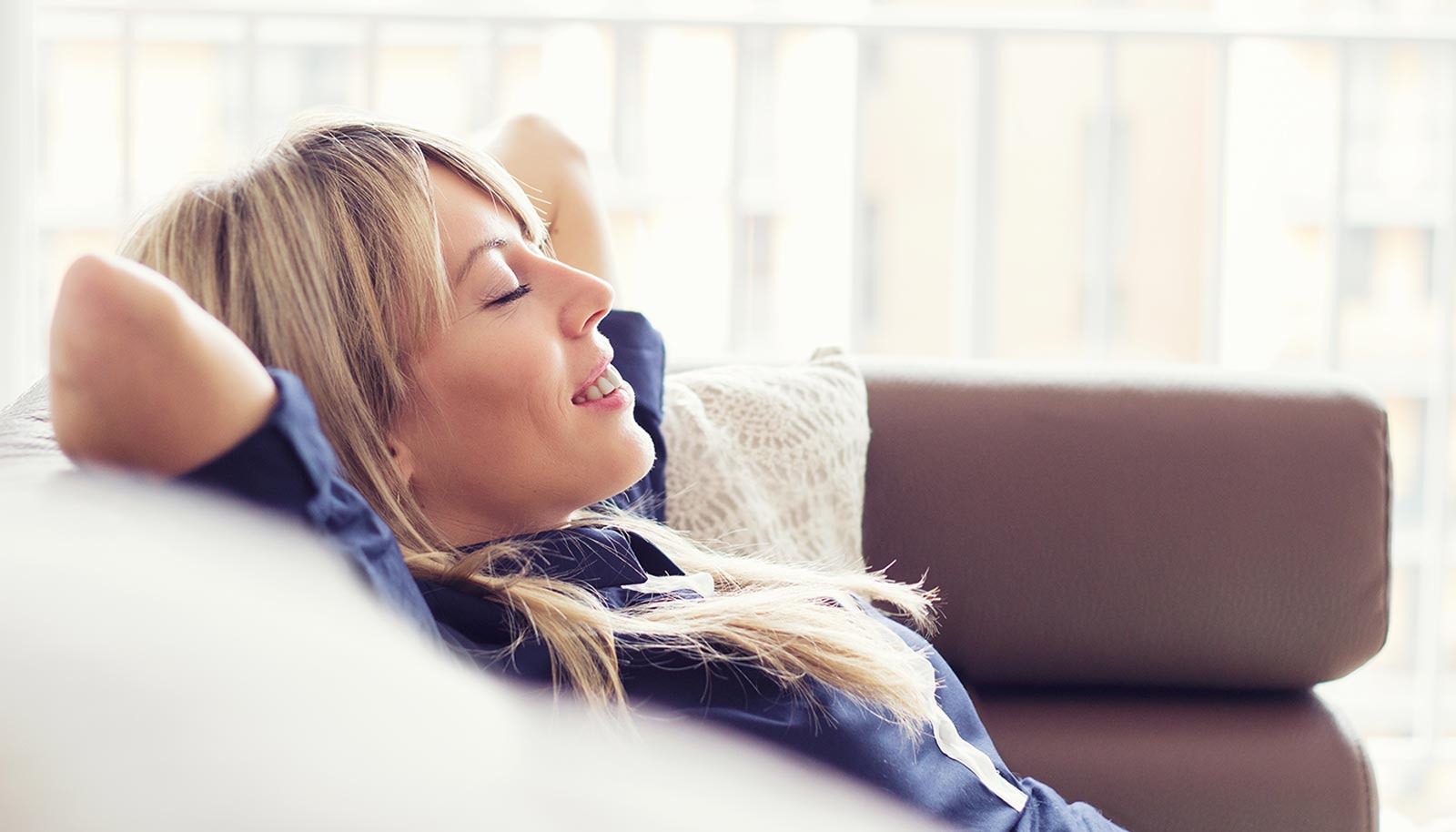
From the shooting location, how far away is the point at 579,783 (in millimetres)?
591

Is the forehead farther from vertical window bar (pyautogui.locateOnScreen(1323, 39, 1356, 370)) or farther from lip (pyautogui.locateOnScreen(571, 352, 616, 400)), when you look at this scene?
vertical window bar (pyautogui.locateOnScreen(1323, 39, 1356, 370))

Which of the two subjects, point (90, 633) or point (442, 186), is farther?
point (442, 186)

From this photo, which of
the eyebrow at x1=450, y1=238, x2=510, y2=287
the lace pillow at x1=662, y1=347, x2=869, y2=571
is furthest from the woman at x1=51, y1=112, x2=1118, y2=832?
the lace pillow at x1=662, y1=347, x2=869, y2=571

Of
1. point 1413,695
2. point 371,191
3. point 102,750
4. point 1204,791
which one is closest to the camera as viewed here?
point 102,750

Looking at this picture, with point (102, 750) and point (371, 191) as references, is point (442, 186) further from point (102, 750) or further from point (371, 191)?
point (102, 750)

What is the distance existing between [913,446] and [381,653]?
0.82 metres

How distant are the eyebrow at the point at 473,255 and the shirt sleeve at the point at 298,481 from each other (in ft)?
0.94

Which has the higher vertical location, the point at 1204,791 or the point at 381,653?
the point at 381,653

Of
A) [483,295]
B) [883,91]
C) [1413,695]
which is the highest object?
[883,91]

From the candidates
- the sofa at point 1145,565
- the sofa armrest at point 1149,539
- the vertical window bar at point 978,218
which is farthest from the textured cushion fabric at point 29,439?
the vertical window bar at point 978,218

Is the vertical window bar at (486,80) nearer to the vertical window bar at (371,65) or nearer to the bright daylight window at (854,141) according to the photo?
the bright daylight window at (854,141)

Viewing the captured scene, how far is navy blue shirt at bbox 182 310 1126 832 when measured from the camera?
509 mm

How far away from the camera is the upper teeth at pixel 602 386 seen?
90cm

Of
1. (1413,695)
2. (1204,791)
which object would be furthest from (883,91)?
(1204,791)
